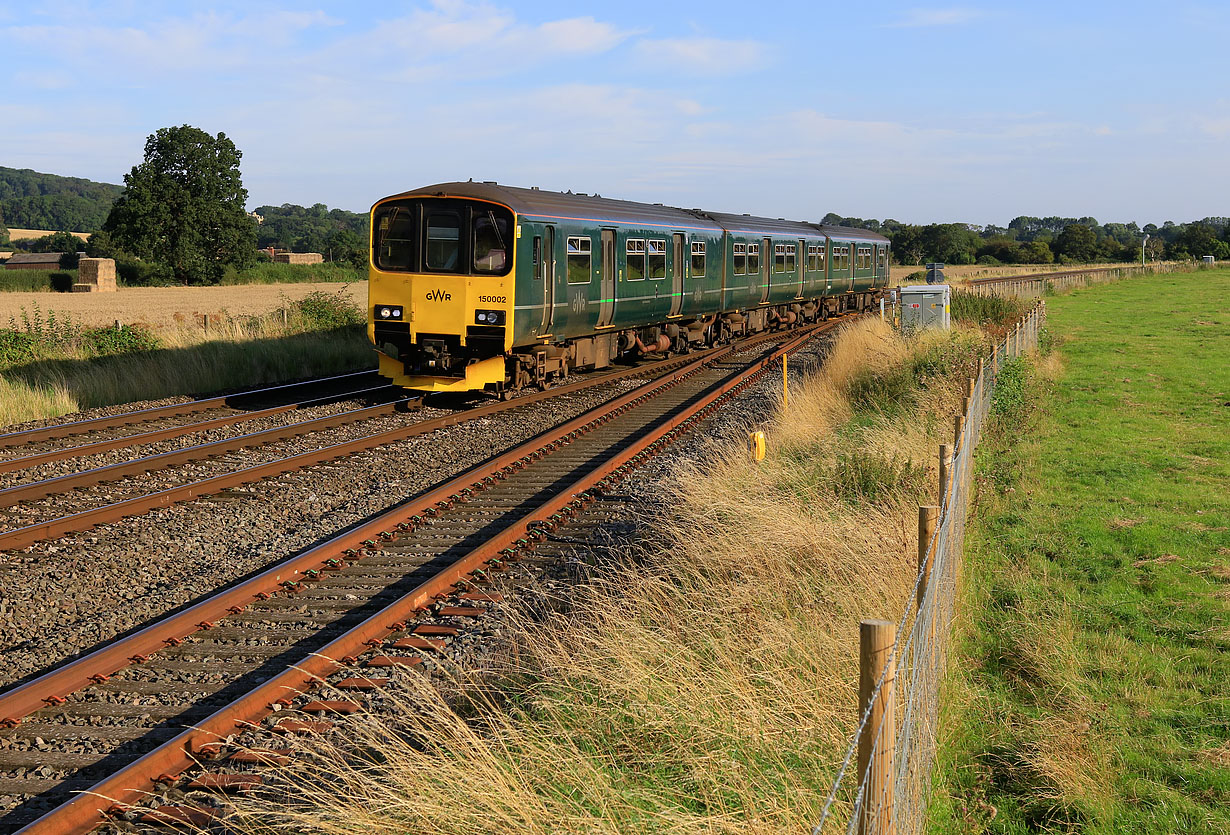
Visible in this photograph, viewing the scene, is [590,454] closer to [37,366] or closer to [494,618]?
[494,618]

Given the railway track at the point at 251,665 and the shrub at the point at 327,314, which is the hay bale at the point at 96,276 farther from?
the railway track at the point at 251,665

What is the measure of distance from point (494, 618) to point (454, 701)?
136 cm

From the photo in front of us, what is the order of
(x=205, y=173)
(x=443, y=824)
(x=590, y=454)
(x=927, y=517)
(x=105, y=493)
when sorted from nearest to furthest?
(x=443, y=824) → (x=927, y=517) → (x=105, y=493) → (x=590, y=454) → (x=205, y=173)

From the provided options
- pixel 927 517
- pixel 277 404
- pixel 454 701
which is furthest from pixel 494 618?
pixel 277 404

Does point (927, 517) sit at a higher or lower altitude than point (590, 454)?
higher

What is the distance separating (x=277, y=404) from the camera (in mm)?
16203

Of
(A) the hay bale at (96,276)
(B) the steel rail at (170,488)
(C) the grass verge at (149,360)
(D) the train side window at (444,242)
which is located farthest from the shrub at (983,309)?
(A) the hay bale at (96,276)

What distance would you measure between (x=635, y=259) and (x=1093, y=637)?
43.1 feet

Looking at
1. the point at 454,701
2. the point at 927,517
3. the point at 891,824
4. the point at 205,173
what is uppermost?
the point at 205,173

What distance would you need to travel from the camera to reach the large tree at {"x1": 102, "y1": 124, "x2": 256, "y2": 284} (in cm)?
6919

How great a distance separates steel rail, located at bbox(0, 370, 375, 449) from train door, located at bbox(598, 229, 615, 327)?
17.8 ft

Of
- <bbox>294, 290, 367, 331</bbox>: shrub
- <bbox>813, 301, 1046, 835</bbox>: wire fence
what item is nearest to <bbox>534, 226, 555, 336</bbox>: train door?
<bbox>813, 301, 1046, 835</bbox>: wire fence

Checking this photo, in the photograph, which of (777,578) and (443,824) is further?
(777,578)

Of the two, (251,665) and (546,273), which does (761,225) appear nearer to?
(546,273)
